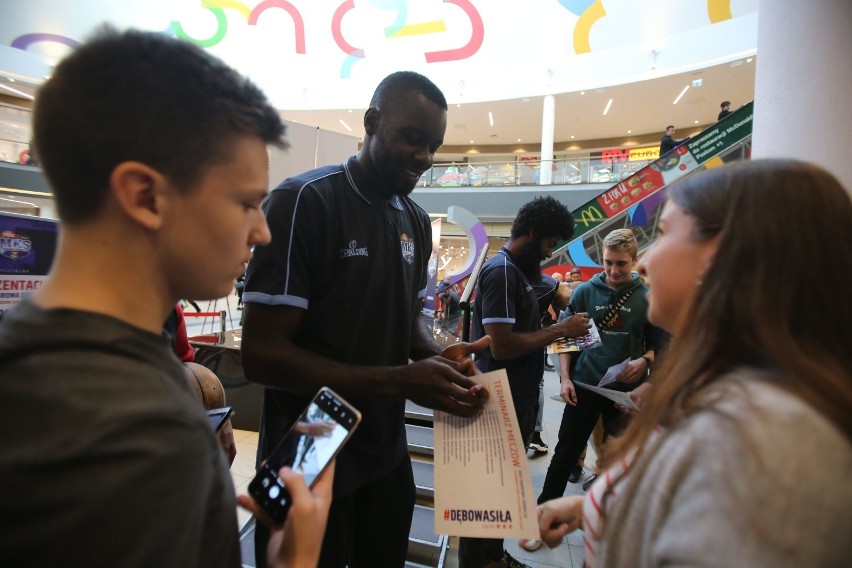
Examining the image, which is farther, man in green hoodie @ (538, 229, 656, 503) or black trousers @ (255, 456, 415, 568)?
man in green hoodie @ (538, 229, 656, 503)

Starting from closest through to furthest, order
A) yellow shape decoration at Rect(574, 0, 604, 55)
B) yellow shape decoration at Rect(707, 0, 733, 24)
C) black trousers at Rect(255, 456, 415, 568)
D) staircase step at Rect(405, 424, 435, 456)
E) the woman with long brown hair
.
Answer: the woman with long brown hair
black trousers at Rect(255, 456, 415, 568)
staircase step at Rect(405, 424, 435, 456)
yellow shape decoration at Rect(707, 0, 733, 24)
yellow shape decoration at Rect(574, 0, 604, 55)

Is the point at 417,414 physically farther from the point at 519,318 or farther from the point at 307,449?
the point at 307,449

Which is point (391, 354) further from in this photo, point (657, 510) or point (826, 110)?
point (826, 110)

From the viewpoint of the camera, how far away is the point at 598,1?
14.9m

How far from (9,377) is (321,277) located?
76 cm

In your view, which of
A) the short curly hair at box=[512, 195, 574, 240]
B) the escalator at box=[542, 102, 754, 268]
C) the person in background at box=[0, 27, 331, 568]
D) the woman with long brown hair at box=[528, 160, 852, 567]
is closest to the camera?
the person in background at box=[0, 27, 331, 568]

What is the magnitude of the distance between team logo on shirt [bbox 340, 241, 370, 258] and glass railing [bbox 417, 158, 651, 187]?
11.9 m

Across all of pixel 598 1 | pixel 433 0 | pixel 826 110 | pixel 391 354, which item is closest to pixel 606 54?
pixel 598 1

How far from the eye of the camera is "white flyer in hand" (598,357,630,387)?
2.44 meters

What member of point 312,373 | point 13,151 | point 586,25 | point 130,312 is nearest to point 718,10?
point 586,25

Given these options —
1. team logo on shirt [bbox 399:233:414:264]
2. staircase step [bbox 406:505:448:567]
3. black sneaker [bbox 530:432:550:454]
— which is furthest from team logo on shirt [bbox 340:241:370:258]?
black sneaker [bbox 530:432:550:454]

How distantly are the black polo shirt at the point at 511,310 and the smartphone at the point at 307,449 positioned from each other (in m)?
1.43

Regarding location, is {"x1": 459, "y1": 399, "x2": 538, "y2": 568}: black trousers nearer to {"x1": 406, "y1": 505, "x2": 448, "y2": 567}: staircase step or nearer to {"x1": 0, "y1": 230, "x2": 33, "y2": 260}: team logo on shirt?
{"x1": 406, "y1": 505, "x2": 448, "y2": 567}: staircase step

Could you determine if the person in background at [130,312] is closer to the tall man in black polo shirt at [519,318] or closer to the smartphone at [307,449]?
the smartphone at [307,449]
